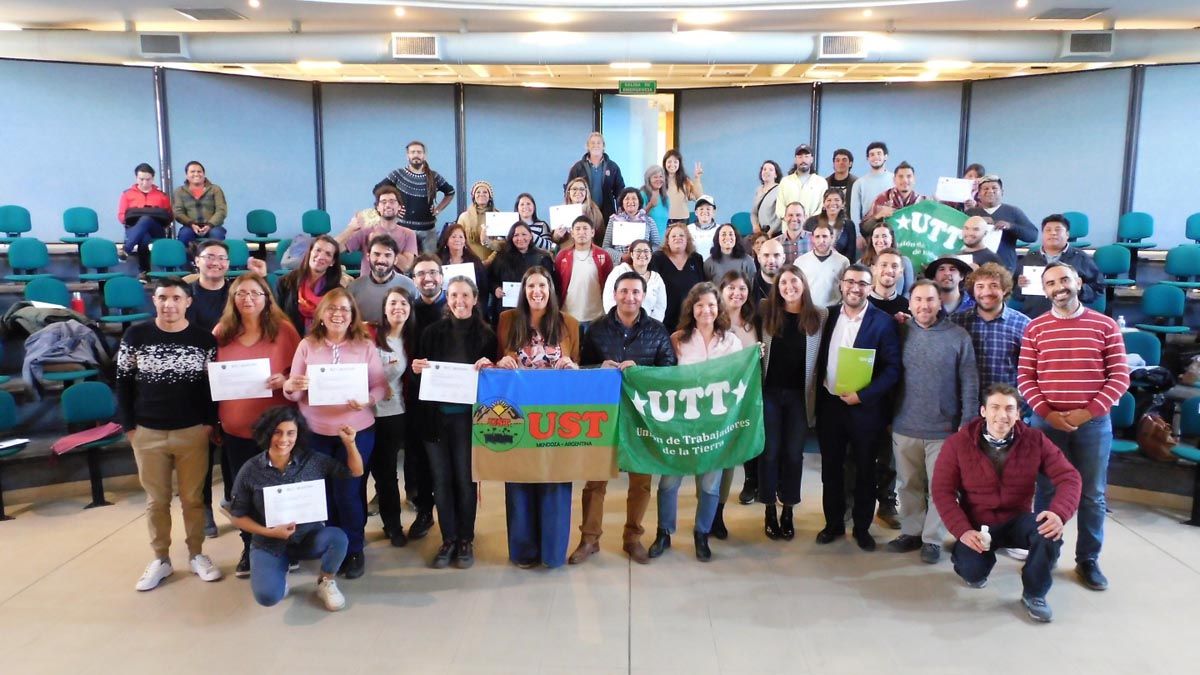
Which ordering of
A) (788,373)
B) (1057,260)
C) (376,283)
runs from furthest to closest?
(1057,260) → (376,283) → (788,373)

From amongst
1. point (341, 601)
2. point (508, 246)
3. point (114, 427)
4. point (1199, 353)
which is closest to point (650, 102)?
point (508, 246)

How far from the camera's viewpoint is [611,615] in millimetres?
3896

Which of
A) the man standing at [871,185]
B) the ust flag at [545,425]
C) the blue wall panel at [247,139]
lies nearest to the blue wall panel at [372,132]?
the blue wall panel at [247,139]

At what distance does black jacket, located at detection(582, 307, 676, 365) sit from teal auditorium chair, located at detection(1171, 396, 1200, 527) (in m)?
3.73

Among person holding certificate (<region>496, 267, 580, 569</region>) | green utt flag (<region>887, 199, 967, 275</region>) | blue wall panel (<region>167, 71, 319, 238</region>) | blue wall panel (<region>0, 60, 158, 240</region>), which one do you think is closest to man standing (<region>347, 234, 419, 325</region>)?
person holding certificate (<region>496, 267, 580, 569</region>)

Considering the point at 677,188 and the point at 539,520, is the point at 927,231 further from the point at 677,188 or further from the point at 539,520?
the point at 539,520

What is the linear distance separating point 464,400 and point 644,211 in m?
3.52

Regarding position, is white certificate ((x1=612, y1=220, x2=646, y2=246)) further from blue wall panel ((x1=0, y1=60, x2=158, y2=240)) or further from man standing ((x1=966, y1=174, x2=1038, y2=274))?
blue wall panel ((x1=0, y1=60, x2=158, y2=240))

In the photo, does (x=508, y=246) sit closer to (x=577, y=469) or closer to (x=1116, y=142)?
(x=577, y=469)

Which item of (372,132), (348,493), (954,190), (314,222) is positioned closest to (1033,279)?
(954,190)

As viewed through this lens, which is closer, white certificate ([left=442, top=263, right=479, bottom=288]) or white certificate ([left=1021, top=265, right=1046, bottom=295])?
white certificate ([left=442, top=263, right=479, bottom=288])

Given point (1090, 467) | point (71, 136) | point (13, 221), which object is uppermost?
point (71, 136)

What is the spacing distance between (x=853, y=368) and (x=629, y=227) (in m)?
2.57

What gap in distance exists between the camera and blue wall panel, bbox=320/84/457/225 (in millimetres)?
11414
